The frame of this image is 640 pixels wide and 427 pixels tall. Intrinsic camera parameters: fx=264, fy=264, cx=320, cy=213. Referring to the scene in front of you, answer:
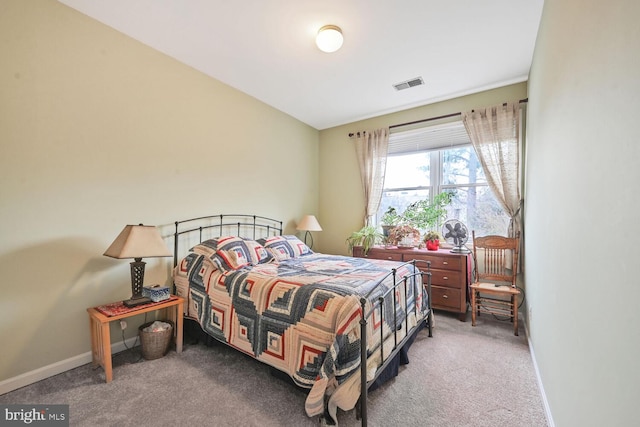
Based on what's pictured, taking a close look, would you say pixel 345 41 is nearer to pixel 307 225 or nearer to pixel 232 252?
pixel 232 252

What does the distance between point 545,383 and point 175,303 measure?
2.89 m

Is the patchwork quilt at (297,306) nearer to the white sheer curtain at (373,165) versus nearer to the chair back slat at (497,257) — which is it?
the chair back slat at (497,257)

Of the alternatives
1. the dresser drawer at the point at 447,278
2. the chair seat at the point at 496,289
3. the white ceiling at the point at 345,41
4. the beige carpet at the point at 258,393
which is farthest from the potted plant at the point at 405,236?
the white ceiling at the point at 345,41

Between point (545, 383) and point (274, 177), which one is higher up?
point (274, 177)

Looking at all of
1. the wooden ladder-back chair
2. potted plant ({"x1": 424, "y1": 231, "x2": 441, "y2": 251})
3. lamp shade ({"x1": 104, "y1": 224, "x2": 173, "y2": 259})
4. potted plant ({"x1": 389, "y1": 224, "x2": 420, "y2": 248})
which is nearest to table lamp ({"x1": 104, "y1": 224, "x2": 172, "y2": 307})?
lamp shade ({"x1": 104, "y1": 224, "x2": 173, "y2": 259})

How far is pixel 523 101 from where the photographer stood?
10.3 feet

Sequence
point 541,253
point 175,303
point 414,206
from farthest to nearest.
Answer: point 414,206 < point 175,303 < point 541,253

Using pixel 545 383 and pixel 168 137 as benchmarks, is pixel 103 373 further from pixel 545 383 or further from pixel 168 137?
pixel 545 383

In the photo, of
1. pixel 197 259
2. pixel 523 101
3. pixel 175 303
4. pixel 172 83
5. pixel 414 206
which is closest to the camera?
pixel 175 303

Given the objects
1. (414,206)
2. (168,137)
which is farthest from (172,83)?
(414,206)

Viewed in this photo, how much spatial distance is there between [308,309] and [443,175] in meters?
3.07

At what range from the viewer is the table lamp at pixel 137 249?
2113 mm

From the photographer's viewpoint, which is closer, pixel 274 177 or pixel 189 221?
pixel 189 221

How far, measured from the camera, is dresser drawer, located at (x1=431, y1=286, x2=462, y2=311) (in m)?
3.18
